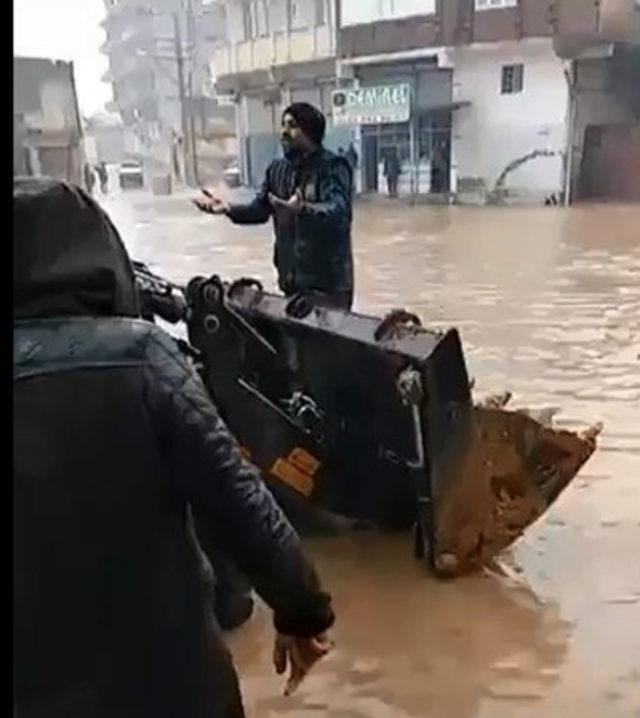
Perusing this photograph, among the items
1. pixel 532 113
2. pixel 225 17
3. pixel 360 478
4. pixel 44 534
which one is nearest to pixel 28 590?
pixel 44 534

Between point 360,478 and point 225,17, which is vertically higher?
point 225,17

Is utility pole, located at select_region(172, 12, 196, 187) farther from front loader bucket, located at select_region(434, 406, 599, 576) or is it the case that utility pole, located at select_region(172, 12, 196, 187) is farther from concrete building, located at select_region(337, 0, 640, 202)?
front loader bucket, located at select_region(434, 406, 599, 576)

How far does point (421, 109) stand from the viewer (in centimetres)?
2039

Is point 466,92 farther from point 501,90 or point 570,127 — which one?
point 570,127

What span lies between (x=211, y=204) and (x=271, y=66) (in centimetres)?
1932

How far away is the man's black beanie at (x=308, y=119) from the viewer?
12.1 feet

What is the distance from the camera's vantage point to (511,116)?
19.5m

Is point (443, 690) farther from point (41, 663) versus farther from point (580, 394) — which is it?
point (580, 394)

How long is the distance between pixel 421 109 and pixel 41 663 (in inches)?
784

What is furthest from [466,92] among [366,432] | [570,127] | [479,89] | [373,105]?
[366,432]

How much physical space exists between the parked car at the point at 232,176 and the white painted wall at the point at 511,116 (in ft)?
17.9

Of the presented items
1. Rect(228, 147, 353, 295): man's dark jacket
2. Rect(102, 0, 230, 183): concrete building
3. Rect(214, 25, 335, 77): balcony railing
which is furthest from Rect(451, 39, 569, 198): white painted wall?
Rect(228, 147, 353, 295): man's dark jacket

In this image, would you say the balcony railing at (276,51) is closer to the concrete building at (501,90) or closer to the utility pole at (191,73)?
the concrete building at (501,90)

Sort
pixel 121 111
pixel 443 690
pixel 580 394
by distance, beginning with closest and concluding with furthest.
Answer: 1. pixel 443 690
2. pixel 580 394
3. pixel 121 111
